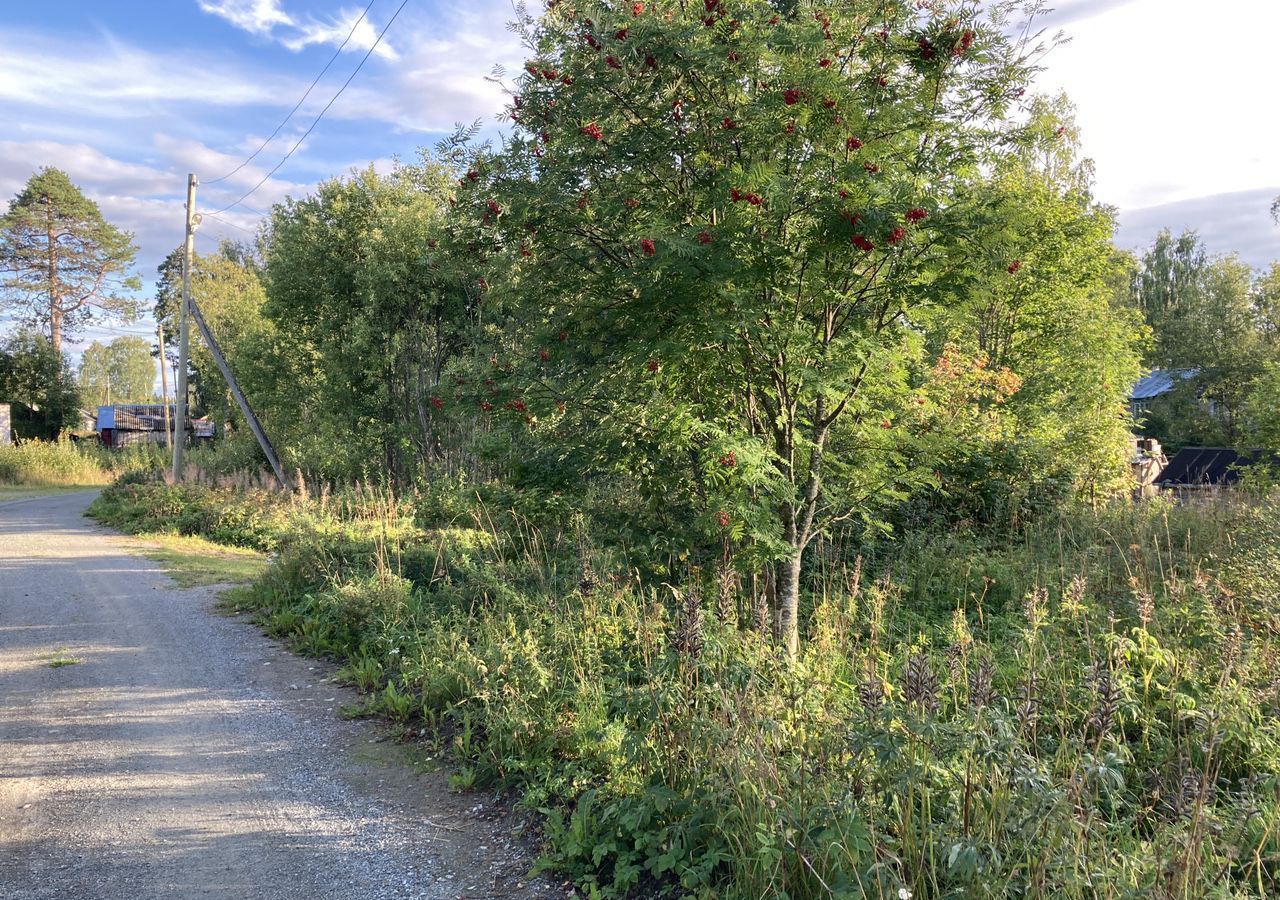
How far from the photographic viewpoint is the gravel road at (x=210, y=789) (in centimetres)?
339

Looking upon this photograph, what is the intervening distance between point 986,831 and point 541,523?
4.90 m

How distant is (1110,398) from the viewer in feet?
46.2

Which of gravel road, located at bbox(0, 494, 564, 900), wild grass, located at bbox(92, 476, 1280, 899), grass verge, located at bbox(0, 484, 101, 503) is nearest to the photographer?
wild grass, located at bbox(92, 476, 1280, 899)

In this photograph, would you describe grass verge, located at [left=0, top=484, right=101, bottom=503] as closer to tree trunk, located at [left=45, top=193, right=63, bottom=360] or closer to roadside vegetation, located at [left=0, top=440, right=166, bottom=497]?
roadside vegetation, located at [left=0, top=440, right=166, bottom=497]

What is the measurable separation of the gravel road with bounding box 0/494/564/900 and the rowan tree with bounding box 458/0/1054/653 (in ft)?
7.66

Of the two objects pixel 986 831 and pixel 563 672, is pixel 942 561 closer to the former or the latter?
pixel 563 672

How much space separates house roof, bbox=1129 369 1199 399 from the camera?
3559 cm

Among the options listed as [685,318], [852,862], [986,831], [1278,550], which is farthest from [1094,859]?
[1278,550]

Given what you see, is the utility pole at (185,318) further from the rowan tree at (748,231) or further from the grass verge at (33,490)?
the rowan tree at (748,231)

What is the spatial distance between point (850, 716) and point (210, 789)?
338 centimetres

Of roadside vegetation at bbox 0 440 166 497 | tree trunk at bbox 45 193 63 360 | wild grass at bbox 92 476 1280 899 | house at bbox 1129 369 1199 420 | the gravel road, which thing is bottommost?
the gravel road

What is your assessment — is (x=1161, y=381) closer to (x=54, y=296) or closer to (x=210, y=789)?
(x=210, y=789)

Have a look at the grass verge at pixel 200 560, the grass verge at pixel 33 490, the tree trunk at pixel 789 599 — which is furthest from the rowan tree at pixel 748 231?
the grass verge at pixel 33 490

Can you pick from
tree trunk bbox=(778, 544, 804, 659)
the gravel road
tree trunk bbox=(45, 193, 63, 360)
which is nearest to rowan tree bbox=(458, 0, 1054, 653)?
tree trunk bbox=(778, 544, 804, 659)
